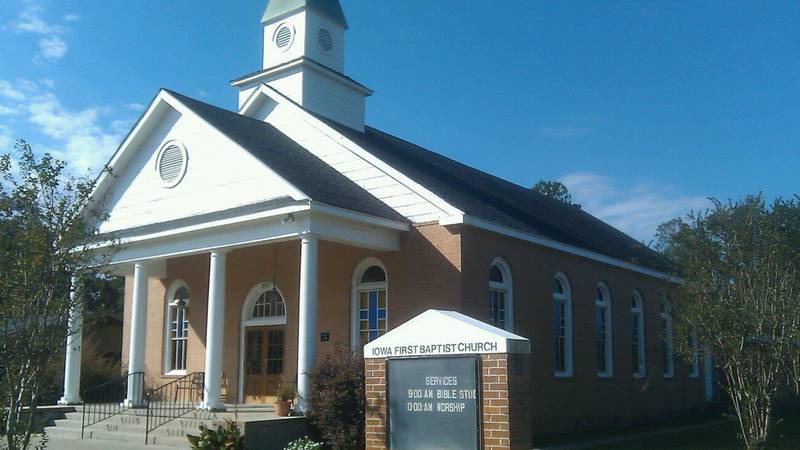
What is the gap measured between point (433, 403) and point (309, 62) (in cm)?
1610

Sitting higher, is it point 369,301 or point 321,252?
point 321,252

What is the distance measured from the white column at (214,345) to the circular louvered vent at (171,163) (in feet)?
11.4

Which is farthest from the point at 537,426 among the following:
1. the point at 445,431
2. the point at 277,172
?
the point at 445,431

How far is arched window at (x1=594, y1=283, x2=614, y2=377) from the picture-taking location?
25.4 meters

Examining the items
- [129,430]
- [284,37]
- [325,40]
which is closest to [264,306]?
[129,430]

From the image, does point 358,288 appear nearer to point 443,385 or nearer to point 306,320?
point 306,320

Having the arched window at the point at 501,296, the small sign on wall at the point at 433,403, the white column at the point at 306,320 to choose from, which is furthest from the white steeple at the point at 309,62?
the small sign on wall at the point at 433,403

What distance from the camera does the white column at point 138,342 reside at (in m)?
20.2

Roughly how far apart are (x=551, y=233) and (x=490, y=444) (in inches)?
546

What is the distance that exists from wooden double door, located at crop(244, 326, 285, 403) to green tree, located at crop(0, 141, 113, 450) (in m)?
11.1

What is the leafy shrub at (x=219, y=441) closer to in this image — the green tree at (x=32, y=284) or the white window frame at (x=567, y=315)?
the green tree at (x=32, y=284)

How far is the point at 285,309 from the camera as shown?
72.4ft

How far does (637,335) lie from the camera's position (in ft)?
91.9

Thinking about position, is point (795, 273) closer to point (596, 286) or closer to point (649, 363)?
point (596, 286)
